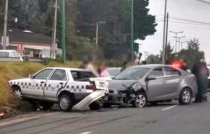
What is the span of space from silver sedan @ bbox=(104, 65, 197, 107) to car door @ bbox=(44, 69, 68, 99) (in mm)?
1651

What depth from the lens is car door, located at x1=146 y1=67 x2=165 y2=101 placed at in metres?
19.1

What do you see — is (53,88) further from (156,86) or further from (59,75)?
(156,86)

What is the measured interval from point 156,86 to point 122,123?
5.83 m

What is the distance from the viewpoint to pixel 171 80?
20.0 metres

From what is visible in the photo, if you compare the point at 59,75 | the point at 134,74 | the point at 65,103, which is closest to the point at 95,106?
the point at 65,103

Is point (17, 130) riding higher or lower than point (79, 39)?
lower

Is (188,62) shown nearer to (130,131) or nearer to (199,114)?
(130,131)

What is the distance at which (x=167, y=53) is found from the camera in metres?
10.2

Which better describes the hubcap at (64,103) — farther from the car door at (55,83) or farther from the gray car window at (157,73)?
the gray car window at (157,73)

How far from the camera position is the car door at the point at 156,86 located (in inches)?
752

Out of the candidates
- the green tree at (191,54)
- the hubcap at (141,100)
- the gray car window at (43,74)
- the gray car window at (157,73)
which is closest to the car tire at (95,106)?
the hubcap at (141,100)

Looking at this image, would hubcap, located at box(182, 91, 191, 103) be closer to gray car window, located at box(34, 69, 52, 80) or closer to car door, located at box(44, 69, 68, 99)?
car door, located at box(44, 69, 68, 99)

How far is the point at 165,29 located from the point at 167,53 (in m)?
2.74

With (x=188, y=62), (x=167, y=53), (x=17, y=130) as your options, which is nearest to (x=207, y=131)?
(x=167, y=53)
